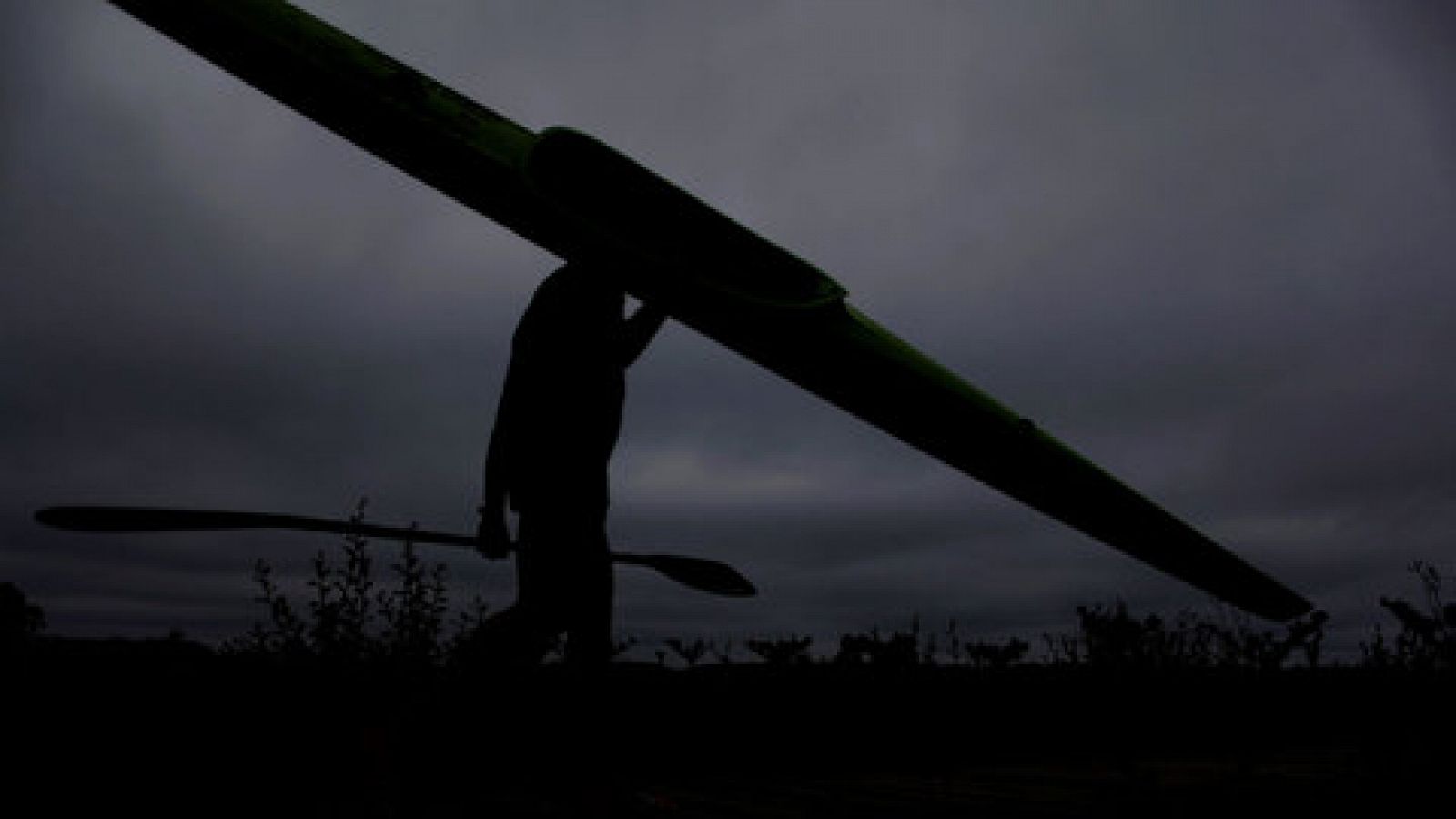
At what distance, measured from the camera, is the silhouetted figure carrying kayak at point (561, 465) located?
7.18 ft

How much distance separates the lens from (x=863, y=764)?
4383mm

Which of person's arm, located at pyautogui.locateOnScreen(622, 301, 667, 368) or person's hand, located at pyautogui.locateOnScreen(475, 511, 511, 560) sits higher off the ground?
person's arm, located at pyautogui.locateOnScreen(622, 301, 667, 368)

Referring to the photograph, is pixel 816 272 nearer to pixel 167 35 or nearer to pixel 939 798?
pixel 167 35

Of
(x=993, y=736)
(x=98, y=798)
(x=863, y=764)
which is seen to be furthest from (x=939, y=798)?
(x=98, y=798)

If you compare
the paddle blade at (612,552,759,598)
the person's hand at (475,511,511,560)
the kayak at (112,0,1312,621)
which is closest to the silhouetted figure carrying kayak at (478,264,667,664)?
the person's hand at (475,511,511,560)

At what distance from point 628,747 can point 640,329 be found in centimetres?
227

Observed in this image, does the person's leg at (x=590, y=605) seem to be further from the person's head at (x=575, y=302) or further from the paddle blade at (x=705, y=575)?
the person's head at (x=575, y=302)

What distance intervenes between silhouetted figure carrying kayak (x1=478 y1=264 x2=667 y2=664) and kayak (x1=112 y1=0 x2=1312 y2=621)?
75 cm

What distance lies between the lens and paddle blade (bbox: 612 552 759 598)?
265 centimetres

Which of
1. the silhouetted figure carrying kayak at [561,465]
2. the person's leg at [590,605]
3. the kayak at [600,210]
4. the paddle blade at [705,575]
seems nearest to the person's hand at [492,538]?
the silhouetted figure carrying kayak at [561,465]

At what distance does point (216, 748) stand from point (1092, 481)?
2.84 m

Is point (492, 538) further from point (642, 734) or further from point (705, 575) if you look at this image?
point (642, 734)

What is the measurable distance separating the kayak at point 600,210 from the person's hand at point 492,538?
A: 1.18 meters

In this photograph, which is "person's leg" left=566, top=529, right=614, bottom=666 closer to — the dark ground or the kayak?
the dark ground
